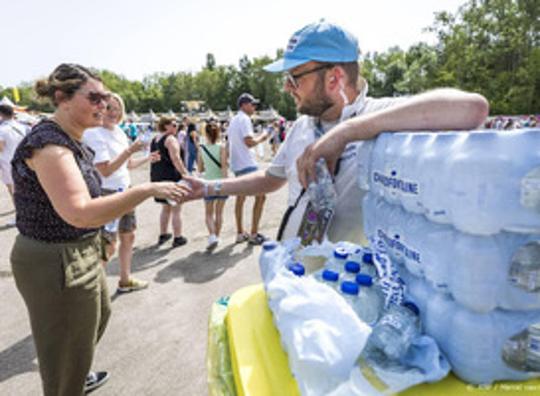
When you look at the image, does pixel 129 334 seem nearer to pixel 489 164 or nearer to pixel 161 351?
pixel 161 351

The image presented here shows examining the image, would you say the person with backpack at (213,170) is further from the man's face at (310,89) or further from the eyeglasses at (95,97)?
the man's face at (310,89)

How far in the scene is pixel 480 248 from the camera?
82 cm

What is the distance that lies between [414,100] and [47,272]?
190 cm

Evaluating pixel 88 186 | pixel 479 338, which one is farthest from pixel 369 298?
pixel 88 186

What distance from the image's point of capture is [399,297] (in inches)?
40.6

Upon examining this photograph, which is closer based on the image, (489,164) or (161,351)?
(489,164)

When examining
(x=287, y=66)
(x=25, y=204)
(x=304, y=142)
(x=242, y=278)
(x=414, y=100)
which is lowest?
(x=242, y=278)

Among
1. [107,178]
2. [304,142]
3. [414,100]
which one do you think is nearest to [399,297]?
[414,100]

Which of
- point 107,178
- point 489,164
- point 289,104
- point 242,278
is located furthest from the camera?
point 289,104

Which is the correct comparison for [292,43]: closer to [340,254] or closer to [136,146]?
[340,254]

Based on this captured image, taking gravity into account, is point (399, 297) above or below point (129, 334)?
above

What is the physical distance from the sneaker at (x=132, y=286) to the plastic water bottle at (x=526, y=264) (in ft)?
13.6

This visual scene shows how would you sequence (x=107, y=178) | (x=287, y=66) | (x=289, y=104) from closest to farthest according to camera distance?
1. (x=287, y=66)
2. (x=107, y=178)
3. (x=289, y=104)

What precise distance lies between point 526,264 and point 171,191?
66.0 inches
